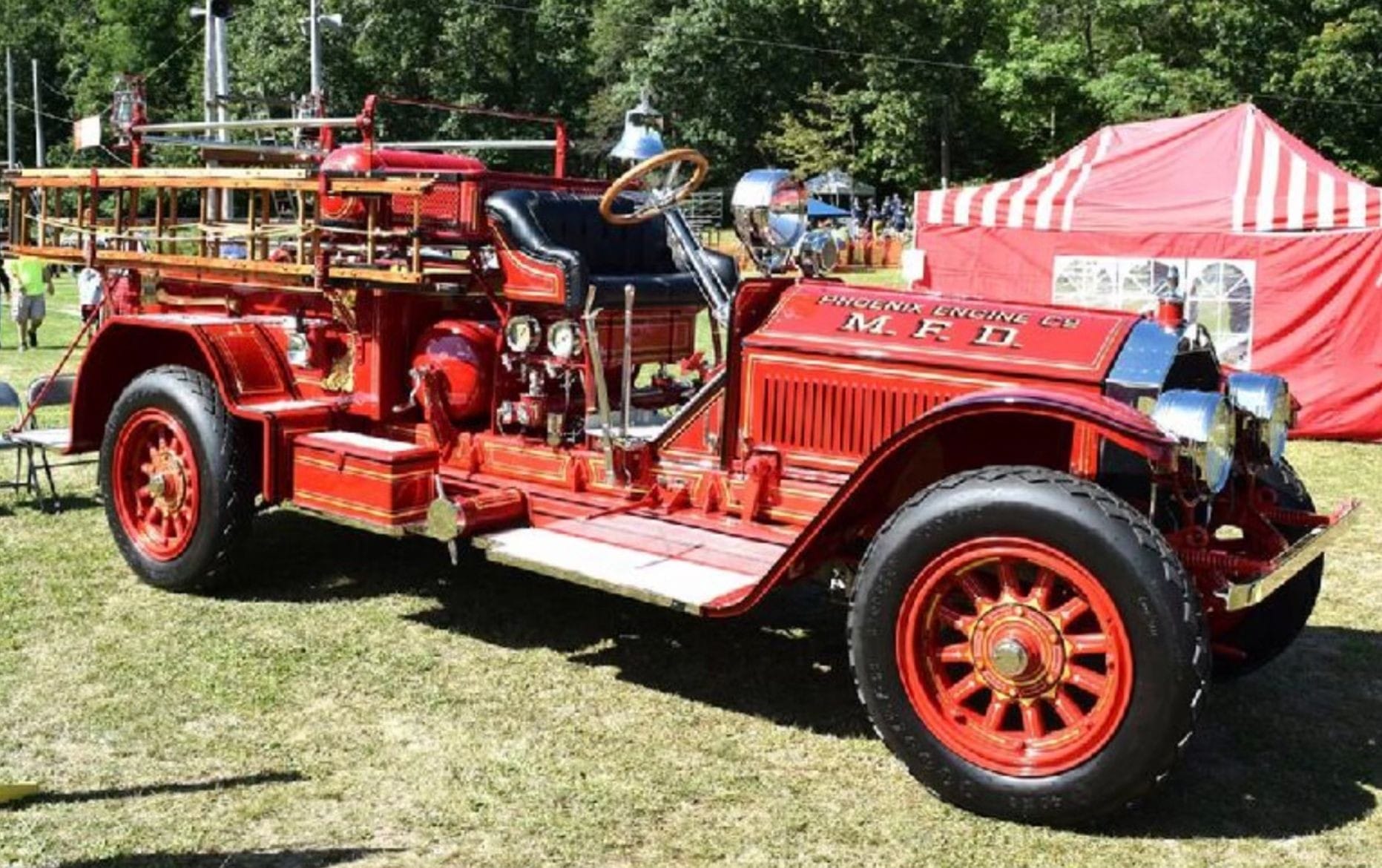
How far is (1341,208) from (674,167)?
25.8ft

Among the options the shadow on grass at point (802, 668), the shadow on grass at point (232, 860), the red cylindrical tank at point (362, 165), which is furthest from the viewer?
the red cylindrical tank at point (362, 165)

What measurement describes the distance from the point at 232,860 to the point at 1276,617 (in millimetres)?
3482

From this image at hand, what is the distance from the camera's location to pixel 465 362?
5637 millimetres

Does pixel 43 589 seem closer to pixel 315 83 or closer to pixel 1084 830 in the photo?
pixel 1084 830

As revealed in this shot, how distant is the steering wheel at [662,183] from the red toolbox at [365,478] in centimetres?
122

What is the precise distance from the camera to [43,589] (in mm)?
5898

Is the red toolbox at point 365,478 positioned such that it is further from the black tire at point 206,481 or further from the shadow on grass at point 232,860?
the shadow on grass at point 232,860

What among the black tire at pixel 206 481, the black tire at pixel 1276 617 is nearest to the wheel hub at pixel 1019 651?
the black tire at pixel 1276 617

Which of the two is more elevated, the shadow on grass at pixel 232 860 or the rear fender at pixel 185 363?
the rear fender at pixel 185 363

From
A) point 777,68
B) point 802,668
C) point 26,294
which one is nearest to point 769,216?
point 802,668

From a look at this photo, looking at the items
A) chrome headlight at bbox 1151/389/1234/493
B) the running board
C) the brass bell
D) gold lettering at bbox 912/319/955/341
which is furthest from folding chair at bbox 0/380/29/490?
chrome headlight at bbox 1151/389/1234/493

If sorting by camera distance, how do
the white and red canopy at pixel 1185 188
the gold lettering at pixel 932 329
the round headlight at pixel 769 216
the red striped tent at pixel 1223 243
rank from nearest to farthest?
the gold lettering at pixel 932 329, the round headlight at pixel 769 216, the red striped tent at pixel 1223 243, the white and red canopy at pixel 1185 188

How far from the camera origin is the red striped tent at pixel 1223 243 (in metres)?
11.0

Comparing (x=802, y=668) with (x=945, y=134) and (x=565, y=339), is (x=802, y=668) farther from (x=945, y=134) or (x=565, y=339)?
(x=945, y=134)
